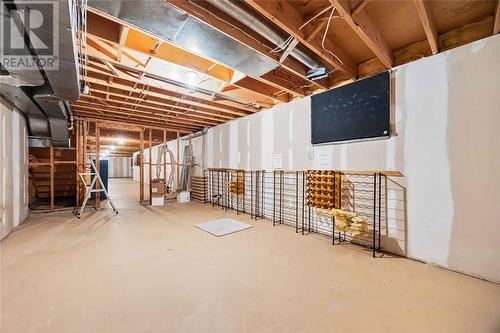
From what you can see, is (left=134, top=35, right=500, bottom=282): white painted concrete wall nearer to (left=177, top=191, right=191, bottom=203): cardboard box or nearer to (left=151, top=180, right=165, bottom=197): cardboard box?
(left=177, top=191, right=191, bottom=203): cardboard box

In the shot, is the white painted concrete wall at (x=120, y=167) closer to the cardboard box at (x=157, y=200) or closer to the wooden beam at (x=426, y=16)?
the cardboard box at (x=157, y=200)

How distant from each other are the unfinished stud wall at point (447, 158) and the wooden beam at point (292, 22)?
884 mm

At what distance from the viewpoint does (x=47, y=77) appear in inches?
94.3

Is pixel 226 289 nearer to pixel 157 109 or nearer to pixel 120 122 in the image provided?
pixel 157 109

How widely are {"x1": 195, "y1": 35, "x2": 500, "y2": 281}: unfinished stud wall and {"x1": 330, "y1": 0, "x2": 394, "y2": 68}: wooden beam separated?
11.8 inches

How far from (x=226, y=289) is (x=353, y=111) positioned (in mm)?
2724

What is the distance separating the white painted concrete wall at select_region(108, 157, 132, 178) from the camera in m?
17.2

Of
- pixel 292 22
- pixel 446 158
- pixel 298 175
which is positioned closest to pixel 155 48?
pixel 292 22

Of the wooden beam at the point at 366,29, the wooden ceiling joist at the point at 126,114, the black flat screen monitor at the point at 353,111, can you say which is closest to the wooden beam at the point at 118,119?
the wooden ceiling joist at the point at 126,114

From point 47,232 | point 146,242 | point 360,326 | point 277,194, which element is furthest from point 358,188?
point 47,232

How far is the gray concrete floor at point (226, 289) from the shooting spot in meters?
1.47

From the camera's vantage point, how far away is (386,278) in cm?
207

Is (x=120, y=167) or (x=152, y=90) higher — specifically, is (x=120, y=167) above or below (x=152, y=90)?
below

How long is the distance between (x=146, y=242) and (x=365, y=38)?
11.9 feet
